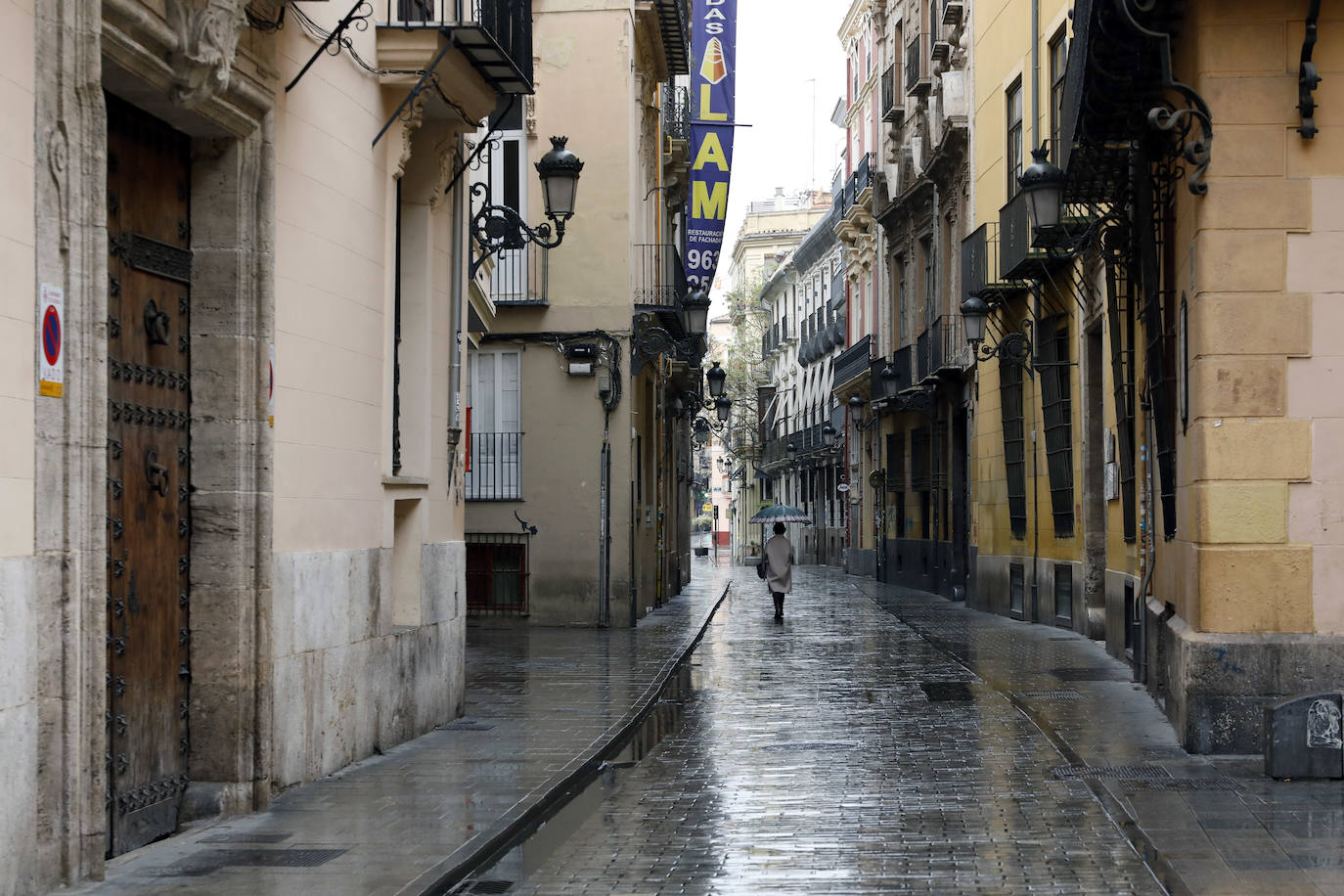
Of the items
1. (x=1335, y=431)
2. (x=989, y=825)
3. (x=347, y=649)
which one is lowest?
(x=989, y=825)

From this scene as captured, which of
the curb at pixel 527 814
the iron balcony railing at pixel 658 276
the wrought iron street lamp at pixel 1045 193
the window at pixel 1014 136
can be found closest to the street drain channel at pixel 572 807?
the curb at pixel 527 814

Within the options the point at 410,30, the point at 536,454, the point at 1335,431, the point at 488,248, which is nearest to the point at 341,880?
the point at 410,30

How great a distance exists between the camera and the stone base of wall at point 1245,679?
385 inches

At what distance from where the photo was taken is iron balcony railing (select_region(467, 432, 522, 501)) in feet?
74.9

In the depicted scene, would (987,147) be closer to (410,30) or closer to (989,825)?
(410,30)

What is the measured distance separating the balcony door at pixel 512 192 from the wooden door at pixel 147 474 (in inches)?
559

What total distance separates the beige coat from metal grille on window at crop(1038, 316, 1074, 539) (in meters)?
4.74

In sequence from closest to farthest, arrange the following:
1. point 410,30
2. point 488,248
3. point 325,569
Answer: point 325,569, point 410,30, point 488,248

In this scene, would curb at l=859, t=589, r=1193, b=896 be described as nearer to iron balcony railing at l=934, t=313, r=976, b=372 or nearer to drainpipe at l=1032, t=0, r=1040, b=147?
drainpipe at l=1032, t=0, r=1040, b=147

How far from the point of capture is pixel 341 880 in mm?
6703

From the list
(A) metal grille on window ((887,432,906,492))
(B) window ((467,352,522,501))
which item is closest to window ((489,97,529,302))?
(B) window ((467,352,522,501))

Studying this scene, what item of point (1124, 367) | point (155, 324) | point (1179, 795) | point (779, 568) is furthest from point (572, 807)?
point (779, 568)

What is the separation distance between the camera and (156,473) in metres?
7.92

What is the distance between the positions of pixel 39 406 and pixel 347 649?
384 cm
